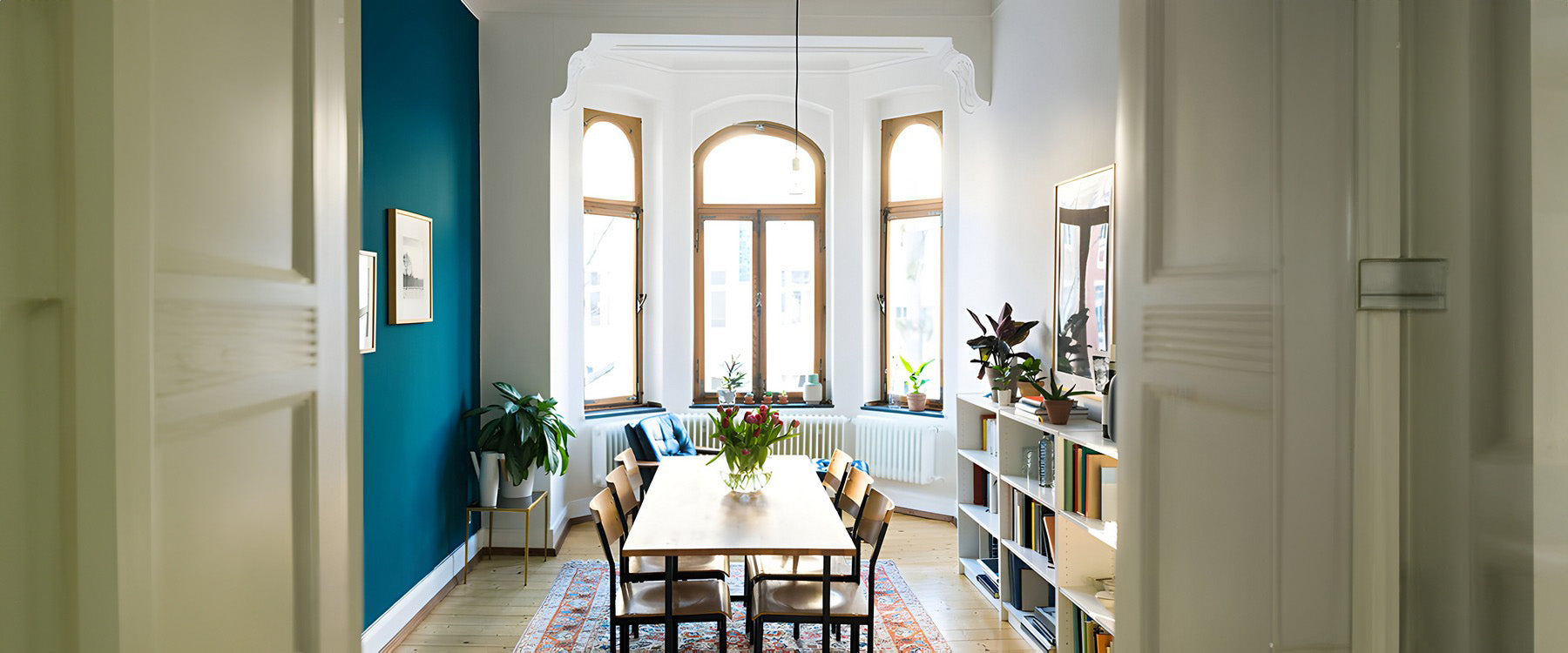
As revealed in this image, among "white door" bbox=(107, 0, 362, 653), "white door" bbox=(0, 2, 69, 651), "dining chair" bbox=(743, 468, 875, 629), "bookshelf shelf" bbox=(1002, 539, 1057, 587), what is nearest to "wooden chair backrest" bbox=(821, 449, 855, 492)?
"dining chair" bbox=(743, 468, 875, 629)

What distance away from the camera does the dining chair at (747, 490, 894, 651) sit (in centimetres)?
330

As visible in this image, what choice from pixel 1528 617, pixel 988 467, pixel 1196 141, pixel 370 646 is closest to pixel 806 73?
pixel 988 467

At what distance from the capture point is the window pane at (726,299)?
717 cm

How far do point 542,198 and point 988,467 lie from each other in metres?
3.32

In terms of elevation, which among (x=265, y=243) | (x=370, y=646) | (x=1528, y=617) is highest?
(x=265, y=243)

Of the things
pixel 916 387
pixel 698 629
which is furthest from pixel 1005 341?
pixel 916 387

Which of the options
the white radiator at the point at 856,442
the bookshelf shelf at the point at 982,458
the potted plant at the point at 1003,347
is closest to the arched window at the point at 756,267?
the white radiator at the point at 856,442

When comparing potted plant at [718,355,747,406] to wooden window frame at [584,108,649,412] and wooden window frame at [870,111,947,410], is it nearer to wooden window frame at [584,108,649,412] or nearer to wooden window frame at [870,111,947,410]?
wooden window frame at [584,108,649,412]

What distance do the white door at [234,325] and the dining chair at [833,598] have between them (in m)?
2.26

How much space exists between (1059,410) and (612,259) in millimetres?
4087

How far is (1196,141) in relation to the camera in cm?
128

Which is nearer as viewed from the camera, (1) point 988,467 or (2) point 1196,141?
(2) point 1196,141

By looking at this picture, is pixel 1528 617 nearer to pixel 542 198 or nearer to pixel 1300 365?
pixel 1300 365

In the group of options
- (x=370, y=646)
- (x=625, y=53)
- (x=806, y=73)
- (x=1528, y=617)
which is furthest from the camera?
(x=806, y=73)
